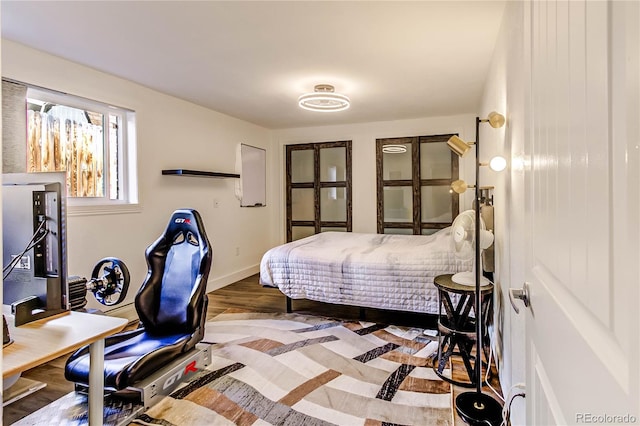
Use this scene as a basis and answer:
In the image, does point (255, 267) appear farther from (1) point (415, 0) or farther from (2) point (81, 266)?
(1) point (415, 0)

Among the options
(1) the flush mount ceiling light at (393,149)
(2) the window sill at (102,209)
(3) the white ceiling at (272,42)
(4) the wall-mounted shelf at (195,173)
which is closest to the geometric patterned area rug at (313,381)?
(2) the window sill at (102,209)

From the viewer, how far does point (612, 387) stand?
49cm

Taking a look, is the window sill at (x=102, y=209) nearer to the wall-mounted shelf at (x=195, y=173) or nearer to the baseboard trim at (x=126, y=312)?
the wall-mounted shelf at (x=195, y=173)

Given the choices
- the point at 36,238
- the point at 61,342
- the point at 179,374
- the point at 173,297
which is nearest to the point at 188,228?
the point at 173,297

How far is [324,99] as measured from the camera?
3682mm

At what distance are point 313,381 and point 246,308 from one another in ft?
5.71

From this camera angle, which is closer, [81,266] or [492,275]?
[492,275]

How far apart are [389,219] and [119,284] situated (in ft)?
14.6

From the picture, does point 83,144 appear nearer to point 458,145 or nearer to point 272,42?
point 272,42

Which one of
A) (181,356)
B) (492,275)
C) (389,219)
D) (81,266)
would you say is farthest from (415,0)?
(389,219)

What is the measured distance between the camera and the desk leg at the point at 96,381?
4.85 ft

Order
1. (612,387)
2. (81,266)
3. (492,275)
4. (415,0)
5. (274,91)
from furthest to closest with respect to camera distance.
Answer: (274,91)
(81,266)
(492,275)
(415,0)
(612,387)

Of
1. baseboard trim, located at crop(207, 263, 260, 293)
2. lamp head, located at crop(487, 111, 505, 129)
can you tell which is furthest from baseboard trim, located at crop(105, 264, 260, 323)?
lamp head, located at crop(487, 111, 505, 129)

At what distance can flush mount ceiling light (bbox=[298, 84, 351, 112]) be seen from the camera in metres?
3.62
